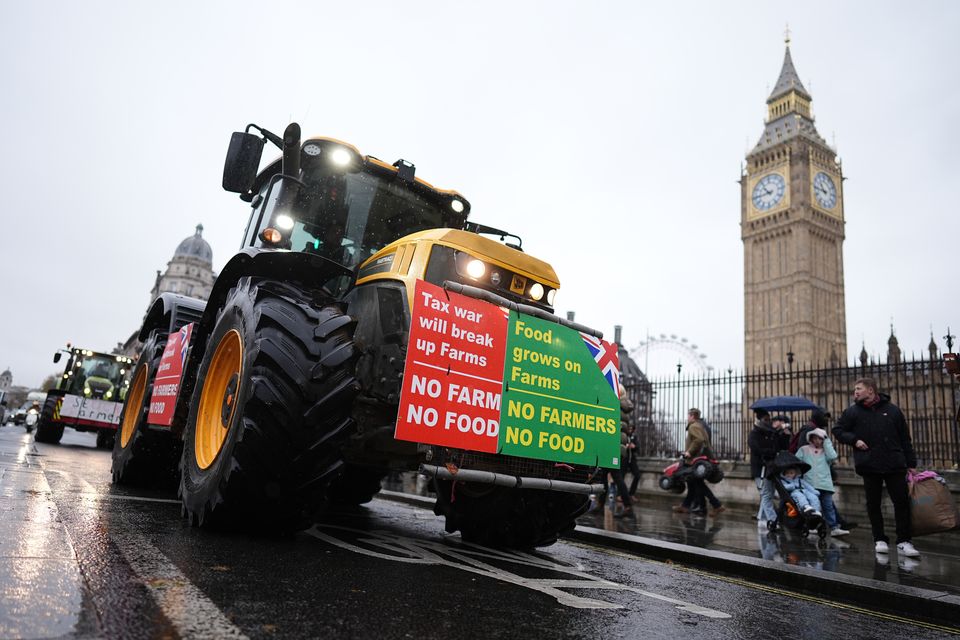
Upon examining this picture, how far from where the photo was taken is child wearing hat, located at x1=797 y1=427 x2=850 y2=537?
8.77 m

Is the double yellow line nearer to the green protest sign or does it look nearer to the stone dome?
the green protest sign

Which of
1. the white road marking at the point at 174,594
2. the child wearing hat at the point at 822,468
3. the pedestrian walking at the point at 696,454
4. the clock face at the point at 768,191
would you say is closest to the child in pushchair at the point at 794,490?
the child wearing hat at the point at 822,468

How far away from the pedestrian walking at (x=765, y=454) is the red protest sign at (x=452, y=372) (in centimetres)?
612

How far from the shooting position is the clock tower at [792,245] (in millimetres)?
79250

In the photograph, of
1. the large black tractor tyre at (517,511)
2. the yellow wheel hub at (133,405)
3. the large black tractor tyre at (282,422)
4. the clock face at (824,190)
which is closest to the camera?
the large black tractor tyre at (282,422)

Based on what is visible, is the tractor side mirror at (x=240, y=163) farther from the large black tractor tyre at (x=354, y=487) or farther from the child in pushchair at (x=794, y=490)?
the child in pushchair at (x=794, y=490)

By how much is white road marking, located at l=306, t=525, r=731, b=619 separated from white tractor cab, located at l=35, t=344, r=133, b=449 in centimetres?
1312

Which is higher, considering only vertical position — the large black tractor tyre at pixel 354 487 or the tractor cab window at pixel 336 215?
the tractor cab window at pixel 336 215

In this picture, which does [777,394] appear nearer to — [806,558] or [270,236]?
[806,558]

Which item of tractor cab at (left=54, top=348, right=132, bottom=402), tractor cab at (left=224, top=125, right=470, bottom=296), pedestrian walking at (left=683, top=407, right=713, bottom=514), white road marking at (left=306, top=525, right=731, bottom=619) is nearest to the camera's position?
white road marking at (left=306, top=525, right=731, bottom=619)

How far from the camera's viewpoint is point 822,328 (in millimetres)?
81188

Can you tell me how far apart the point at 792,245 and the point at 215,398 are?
8628 cm

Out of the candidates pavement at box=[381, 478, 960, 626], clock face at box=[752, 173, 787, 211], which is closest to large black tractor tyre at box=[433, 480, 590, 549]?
pavement at box=[381, 478, 960, 626]

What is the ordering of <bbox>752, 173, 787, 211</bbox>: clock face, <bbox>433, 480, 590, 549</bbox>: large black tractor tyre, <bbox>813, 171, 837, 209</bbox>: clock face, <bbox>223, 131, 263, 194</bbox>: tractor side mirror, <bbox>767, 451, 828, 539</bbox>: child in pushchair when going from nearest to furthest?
1. <bbox>223, 131, 263, 194</bbox>: tractor side mirror
2. <bbox>433, 480, 590, 549</bbox>: large black tractor tyre
3. <bbox>767, 451, 828, 539</bbox>: child in pushchair
4. <bbox>813, 171, 837, 209</bbox>: clock face
5. <bbox>752, 173, 787, 211</bbox>: clock face
